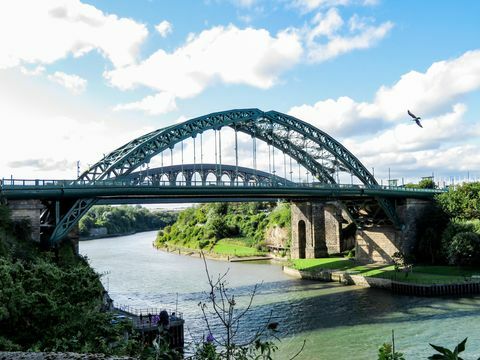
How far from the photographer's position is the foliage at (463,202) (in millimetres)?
50938

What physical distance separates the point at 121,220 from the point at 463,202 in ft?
350

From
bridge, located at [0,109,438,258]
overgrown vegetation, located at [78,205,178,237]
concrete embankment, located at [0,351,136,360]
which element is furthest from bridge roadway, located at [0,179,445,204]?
overgrown vegetation, located at [78,205,178,237]

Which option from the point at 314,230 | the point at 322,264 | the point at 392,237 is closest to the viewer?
the point at 322,264

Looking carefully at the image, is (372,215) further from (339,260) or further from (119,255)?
(119,255)

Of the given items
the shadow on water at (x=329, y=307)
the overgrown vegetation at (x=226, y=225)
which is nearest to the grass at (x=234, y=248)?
the overgrown vegetation at (x=226, y=225)

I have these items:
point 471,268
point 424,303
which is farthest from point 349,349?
point 471,268

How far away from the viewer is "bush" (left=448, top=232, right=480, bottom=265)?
4488 centimetres

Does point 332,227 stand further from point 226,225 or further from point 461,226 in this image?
point 226,225

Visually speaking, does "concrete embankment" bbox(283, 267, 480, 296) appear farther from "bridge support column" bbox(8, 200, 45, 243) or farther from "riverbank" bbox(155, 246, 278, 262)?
"bridge support column" bbox(8, 200, 45, 243)

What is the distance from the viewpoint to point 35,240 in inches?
1102

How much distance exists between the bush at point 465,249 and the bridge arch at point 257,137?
18.5 metres

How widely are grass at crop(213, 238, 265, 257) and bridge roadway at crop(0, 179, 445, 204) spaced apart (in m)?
20.5

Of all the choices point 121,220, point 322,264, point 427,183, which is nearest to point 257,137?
point 322,264

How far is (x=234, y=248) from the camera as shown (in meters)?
77.3
